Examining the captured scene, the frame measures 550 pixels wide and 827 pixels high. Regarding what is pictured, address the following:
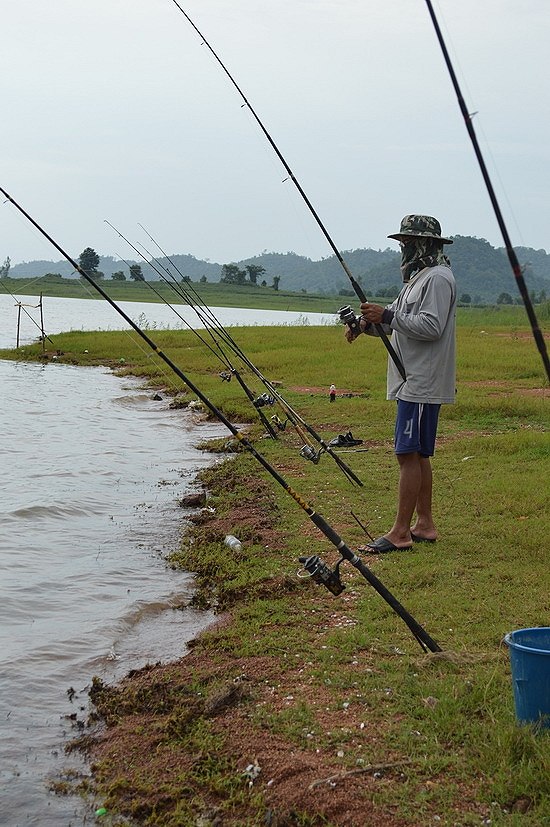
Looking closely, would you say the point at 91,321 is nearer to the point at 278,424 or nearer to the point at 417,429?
the point at 278,424

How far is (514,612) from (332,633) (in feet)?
2.90

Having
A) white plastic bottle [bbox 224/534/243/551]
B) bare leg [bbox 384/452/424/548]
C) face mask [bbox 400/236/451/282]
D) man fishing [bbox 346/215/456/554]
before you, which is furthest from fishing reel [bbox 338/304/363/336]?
white plastic bottle [bbox 224/534/243/551]

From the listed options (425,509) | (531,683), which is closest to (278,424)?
(425,509)

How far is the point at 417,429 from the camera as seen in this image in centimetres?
521

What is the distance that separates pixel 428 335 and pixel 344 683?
214 centimetres

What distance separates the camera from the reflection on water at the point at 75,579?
12.8 feet

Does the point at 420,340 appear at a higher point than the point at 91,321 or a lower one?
higher

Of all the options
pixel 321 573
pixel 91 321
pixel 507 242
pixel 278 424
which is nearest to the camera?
pixel 507 242

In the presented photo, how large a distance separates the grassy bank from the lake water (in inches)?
8.7

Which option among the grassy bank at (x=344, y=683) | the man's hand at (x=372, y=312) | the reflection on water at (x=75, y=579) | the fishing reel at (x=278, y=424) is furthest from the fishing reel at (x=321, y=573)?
the fishing reel at (x=278, y=424)

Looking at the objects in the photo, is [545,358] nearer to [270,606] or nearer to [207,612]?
[270,606]

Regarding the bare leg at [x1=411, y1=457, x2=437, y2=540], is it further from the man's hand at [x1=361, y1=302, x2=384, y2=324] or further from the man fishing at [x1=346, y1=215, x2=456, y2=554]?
the man's hand at [x1=361, y1=302, x2=384, y2=324]

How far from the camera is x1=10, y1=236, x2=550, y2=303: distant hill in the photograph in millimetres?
47950

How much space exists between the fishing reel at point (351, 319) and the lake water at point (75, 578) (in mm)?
1910
